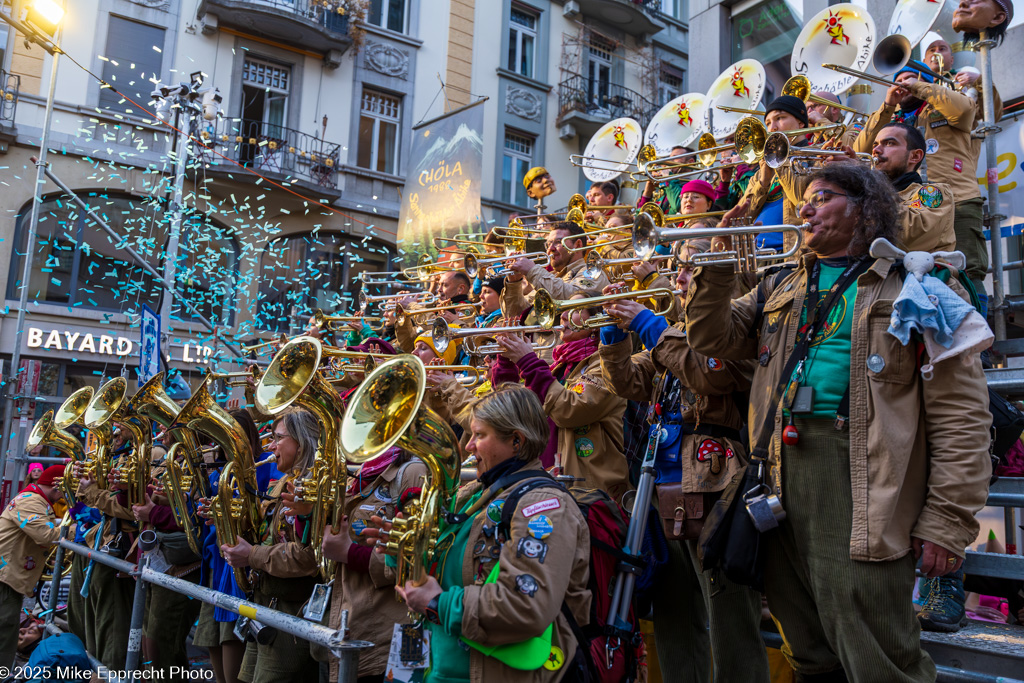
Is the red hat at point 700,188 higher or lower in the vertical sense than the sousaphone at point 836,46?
lower

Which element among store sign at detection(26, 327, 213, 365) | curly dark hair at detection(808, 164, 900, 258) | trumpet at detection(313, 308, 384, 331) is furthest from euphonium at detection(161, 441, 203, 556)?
store sign at detection(26, 327, 213, 365)

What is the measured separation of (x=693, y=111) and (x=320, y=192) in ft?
32.4

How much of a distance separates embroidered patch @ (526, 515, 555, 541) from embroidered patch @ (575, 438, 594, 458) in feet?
4.49

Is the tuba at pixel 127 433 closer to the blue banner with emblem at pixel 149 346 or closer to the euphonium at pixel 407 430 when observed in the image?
the blue banner with emblem at pixel 149 346

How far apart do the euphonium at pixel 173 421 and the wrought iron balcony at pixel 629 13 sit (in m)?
19.3

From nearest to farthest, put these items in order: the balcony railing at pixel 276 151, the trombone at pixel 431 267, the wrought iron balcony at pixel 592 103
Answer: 1. the trombone at pixel 431 267
2. the balcony railing at pixel 276 151
3. the wrought iron balcony at pixel 592 103

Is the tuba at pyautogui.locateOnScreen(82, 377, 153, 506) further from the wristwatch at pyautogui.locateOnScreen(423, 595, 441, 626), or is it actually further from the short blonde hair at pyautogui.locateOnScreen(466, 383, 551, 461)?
the wristwatch at pyautogui.locateOnScreen(423, 595, 441, 626)

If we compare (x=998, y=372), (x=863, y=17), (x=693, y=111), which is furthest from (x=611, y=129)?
(x=998, y=372)

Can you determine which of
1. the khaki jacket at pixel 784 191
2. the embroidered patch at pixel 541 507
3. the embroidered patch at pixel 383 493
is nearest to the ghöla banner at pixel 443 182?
the khaki jacket at pixel 784 191

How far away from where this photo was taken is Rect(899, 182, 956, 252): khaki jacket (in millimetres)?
4160

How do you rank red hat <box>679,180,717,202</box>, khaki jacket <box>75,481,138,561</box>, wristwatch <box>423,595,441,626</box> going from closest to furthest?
1. wristwatch <box>423,595,441,626</box>
2. red hat <box>679,180,717,202</box>
3. khaki jacket <box>75,481,138,561</box>

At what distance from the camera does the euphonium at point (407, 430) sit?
309 cm

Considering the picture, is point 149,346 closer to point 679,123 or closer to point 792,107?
point 679,123

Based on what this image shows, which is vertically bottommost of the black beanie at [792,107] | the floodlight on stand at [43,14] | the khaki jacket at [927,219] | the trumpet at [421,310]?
the trumpet at [421,310]
